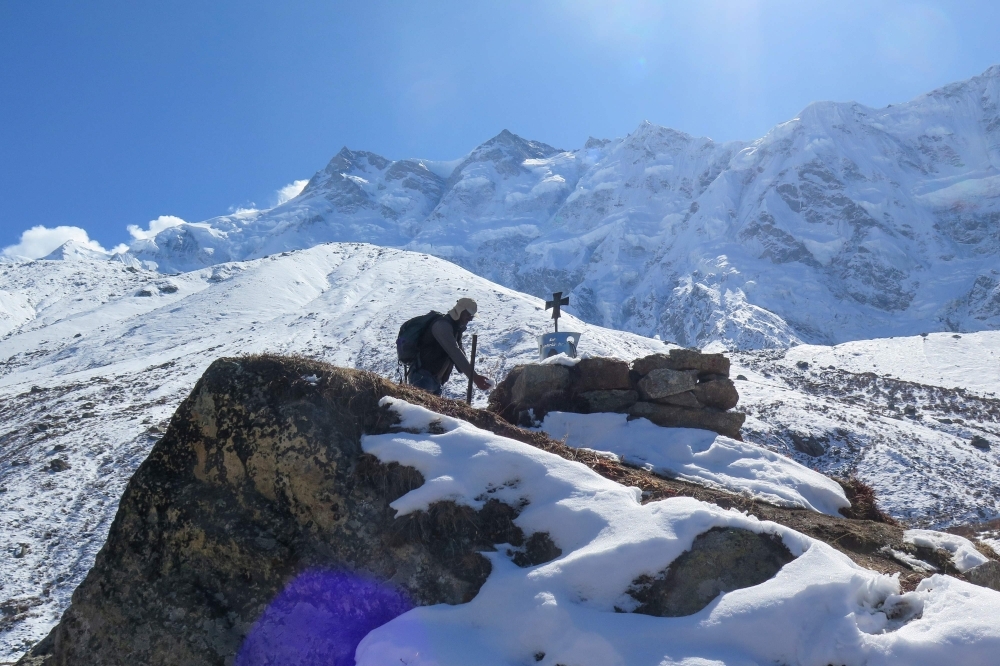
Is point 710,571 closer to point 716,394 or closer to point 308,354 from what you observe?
point 716,394

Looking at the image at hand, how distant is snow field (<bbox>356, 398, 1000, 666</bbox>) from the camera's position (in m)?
3.09

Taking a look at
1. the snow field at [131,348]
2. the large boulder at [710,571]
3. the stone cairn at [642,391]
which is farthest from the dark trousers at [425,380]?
the snow field at [131,348]

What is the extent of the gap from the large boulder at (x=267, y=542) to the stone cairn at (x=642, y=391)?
4051mm

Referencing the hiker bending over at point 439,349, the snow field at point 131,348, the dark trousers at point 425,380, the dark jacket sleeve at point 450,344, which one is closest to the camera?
the dark jacket sleeve at point 450,344

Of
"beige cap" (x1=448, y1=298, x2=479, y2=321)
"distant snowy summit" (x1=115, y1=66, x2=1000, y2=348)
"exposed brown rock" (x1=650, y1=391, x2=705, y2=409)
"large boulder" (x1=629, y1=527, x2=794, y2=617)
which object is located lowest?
"large boulder" (x1=629, y1=527, x2=794, y2=617)

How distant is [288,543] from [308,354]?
27.8 meters

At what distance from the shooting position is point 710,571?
3.63 metres

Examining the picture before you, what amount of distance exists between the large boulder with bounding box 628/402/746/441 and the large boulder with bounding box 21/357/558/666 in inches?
169

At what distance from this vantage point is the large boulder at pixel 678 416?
817cm

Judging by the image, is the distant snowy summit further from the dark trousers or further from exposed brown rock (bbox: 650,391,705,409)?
the dark trousers

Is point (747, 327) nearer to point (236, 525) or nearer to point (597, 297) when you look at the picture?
point (597, 297)

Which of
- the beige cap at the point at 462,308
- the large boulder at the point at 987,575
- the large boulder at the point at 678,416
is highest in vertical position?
the beige cap at the point at 462,308

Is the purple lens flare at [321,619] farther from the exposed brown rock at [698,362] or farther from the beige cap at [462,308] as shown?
the exposed brown rock at [698,362]

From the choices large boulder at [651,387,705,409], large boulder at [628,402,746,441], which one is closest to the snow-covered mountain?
large boulder at [628,402,746,441]
